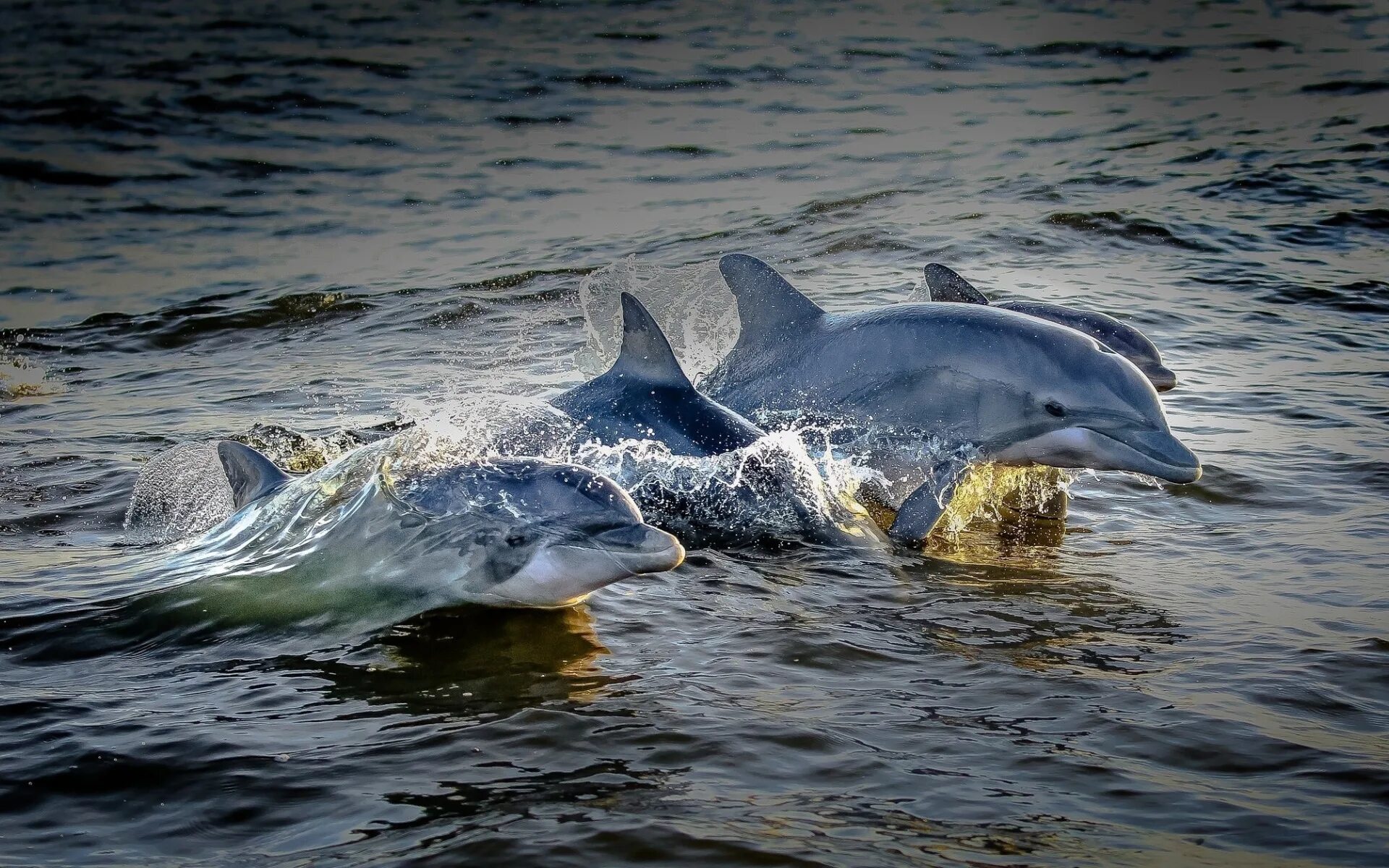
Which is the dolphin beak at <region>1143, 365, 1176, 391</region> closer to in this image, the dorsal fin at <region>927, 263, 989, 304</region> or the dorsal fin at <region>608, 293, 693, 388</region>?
the dorsal fin at <region>927, 263, 989, 304</region>

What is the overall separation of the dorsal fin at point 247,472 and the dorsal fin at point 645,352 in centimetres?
206

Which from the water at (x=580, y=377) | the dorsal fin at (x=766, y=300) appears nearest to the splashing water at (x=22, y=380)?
the water at (x=580, y=377)

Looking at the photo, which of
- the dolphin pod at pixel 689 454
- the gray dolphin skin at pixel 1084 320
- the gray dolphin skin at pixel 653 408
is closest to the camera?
the dolphin pod at pixel 689 454

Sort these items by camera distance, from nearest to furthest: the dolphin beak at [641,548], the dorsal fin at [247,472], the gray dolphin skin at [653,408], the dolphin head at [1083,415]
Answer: the dolphin beak at [641,548]
the dorsal fin at [247,472]
the gray dolphin skin at [653,408]
the dolphin head at [1083,415]

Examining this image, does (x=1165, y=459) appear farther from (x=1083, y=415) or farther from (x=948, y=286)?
(x=948, y=286)

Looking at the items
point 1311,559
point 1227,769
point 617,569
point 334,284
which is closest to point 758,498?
point 617,569

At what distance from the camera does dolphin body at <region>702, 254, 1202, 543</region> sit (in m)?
8.82

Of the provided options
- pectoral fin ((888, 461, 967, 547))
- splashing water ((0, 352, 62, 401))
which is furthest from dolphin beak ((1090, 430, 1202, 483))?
splashing water ((0, 352, 62, 401))

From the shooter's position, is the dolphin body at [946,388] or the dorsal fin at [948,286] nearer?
the dolphin body at [946,388]

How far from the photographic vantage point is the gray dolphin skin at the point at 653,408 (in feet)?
A: 27.8

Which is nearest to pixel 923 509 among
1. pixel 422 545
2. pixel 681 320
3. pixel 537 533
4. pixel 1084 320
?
pixel 1084 320

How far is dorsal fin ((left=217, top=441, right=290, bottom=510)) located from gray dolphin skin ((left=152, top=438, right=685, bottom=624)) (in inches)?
11.9

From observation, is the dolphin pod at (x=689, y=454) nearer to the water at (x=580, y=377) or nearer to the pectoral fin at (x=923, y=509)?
the pectoral fin at (x=923, y=509)

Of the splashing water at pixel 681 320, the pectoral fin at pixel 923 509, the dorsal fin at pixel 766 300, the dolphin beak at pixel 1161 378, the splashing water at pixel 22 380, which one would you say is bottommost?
the pectoral fin at pixel 923 509
